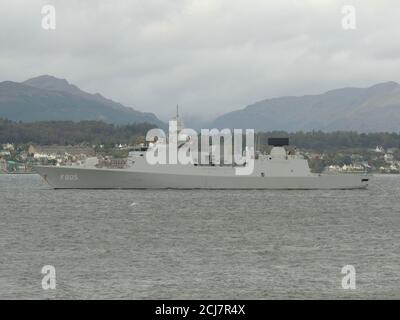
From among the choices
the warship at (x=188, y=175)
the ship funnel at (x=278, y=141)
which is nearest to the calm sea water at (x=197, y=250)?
the warship at (x=188, y=175)

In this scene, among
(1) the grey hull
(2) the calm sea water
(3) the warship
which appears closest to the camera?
(2) the calm sea water

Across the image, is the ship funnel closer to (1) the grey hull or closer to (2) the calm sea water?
(1) the grey hull

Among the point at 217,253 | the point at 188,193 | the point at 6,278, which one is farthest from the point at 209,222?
the point at 188,193

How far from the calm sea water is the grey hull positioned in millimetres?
15055

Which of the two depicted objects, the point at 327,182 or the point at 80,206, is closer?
the point at 80,206

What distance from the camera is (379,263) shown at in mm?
30938

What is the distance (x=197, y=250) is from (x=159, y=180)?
42793mm

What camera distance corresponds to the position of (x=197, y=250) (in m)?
34.2

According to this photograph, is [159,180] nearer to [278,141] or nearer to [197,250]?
[278,141]

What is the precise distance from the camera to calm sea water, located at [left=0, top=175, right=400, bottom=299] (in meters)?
25.5

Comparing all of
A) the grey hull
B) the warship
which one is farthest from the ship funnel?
the grey hull
